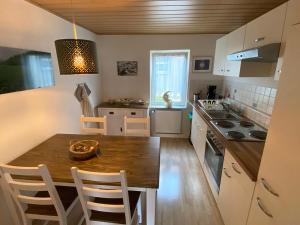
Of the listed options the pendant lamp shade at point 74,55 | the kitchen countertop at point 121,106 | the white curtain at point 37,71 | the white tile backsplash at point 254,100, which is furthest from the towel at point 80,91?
the white tile backsplash at point 254,100

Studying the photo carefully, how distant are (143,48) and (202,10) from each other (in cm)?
173

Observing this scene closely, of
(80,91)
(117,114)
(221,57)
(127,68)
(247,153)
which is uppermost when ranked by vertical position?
(221,57)

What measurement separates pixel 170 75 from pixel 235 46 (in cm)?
167

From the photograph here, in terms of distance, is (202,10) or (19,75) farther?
(202,10)

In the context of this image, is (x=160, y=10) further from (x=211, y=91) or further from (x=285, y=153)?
(x=211, y=91)

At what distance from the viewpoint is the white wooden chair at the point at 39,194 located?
1.10 metres

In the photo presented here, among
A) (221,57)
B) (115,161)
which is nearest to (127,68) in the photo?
(221,57)

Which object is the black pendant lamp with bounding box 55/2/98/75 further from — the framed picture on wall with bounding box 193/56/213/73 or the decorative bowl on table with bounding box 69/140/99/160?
the framed picture on wall with bounding box 193/56/213/73

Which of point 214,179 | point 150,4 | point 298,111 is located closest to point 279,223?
point 298,111

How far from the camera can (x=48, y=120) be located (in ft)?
6.72

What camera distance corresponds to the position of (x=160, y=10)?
192 centimetres

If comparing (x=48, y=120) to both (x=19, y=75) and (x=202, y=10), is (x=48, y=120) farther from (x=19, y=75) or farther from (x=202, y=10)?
(x=202, y=10)

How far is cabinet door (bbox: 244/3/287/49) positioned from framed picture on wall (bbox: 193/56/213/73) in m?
1.56

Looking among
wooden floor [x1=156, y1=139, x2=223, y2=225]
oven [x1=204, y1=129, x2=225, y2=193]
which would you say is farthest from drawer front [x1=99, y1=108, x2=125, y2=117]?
oven [x1=204, y1=129, x2=225, y2=193]
